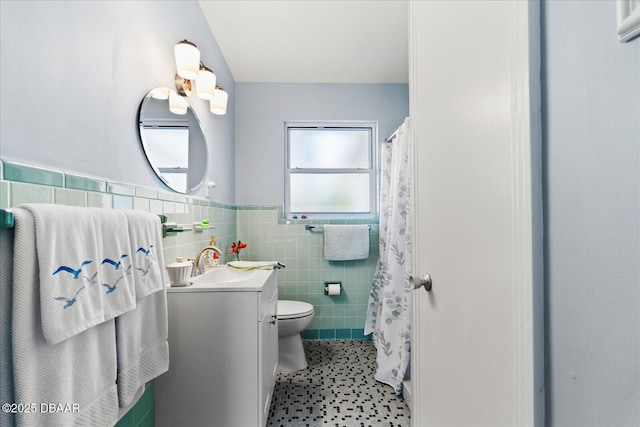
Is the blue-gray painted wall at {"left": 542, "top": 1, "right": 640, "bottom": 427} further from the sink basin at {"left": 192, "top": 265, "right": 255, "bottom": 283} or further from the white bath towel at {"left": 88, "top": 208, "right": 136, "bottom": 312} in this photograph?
the sink basin at {"left": 192, "top": 265, "right": 255, "bottom": 283}

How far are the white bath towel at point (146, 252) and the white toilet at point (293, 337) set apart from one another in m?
1.14

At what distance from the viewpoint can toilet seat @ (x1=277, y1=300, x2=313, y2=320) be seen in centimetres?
199

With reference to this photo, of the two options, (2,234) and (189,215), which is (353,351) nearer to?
(189,215)

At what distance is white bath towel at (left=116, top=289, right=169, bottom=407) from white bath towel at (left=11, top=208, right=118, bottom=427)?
0.11 m

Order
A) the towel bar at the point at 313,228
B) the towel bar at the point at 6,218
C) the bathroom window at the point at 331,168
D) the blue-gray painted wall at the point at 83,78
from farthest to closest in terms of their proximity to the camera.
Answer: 1. the bathroom window at the point at 331,168
2. the towel bar at the point at 313,228
3. the blue-gray painted wall at the point at 83,78
4. the towel bar at the point at 6,218

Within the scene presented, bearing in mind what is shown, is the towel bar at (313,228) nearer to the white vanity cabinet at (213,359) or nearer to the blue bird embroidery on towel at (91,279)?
the white vanity cabinet at (213,359)

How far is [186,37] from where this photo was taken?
163cm

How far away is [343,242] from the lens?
260 centimetres

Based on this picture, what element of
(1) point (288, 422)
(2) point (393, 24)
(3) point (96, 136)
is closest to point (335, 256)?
(1) point (288, 422)

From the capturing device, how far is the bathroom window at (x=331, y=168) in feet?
9.29

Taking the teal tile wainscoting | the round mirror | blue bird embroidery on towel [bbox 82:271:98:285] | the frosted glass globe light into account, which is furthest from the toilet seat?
the frosted glass globe light

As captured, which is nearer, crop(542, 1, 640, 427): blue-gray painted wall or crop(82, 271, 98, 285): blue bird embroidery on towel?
crop(542, 1, 640, 427): blue-gray painted wall

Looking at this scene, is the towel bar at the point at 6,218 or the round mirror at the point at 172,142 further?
the round mirror at the point at 172,142

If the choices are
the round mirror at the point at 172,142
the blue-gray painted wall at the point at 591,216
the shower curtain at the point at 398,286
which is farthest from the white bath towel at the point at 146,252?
the shower curtain at the point at 398,286
